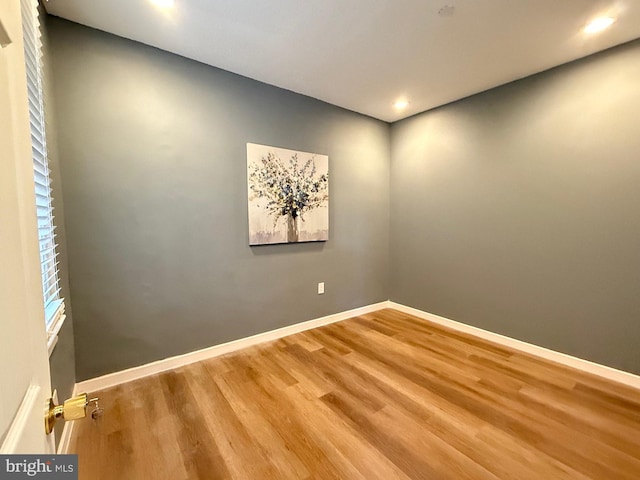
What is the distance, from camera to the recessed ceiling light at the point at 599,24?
5.67 ft

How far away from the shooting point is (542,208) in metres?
2.36

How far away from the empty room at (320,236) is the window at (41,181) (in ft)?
0.07

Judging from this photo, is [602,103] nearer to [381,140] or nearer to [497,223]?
[497,223]

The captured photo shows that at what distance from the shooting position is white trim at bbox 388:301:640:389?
2027mm

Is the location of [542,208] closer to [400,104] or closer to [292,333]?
[400,104]

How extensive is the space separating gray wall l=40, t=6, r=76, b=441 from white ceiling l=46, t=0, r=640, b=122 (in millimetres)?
408

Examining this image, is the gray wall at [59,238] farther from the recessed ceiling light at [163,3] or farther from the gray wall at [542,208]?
the gray wall at [542,208]

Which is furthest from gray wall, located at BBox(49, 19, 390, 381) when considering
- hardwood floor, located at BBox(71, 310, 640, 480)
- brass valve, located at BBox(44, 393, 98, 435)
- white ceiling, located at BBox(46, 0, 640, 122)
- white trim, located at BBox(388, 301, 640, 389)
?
brass valve, located at BBox(44, 393, 98, 435)

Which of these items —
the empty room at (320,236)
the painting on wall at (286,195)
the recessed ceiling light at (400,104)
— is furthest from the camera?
the recessed ceiling light at (400,104)

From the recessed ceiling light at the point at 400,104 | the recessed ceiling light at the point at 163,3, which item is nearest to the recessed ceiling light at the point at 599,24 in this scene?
the recessed ceiling light at the point at 400,104

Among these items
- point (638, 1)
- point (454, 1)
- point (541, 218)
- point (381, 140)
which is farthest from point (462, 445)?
point (381, 140)

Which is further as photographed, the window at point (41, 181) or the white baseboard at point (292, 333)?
the white baseboard at point (292, 333)

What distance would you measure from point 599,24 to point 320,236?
100 inches

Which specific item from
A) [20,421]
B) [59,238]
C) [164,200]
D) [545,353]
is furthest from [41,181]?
[545,353]
